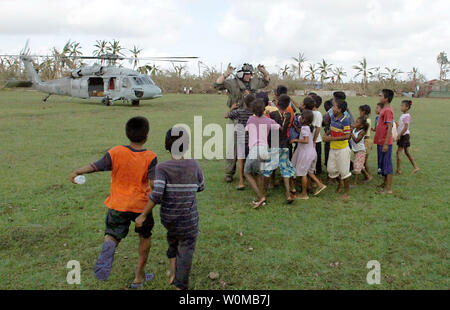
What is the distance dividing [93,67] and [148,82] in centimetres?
355

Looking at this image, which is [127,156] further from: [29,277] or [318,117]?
[318,117]

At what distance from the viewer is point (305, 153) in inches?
230

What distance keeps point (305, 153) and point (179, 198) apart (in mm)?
3126

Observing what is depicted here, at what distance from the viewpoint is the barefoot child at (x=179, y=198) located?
3145mm

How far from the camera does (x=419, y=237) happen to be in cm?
→ 451

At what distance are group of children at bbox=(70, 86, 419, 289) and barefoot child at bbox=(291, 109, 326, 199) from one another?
0.05ft

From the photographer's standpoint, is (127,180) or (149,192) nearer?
(127,180)

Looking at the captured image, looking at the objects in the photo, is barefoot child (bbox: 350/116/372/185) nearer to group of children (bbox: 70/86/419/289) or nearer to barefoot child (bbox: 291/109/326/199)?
group of children (bbox: 70/86/419/289)

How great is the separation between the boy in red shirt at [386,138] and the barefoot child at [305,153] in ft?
3.65

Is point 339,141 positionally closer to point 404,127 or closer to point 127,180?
point 404,127

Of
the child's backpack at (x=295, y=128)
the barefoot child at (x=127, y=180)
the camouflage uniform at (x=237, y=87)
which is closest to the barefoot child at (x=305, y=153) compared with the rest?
the child's backpack at (x=295, y=128)

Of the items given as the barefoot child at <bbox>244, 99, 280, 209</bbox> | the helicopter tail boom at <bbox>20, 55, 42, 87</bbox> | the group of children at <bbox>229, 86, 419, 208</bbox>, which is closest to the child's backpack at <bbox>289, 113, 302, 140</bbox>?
the group of children at <bbox>229, 86, 419, 208</bbox>

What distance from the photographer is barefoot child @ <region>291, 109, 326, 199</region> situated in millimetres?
5668

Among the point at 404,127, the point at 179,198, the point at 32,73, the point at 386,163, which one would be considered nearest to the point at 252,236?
the point at 179,198
